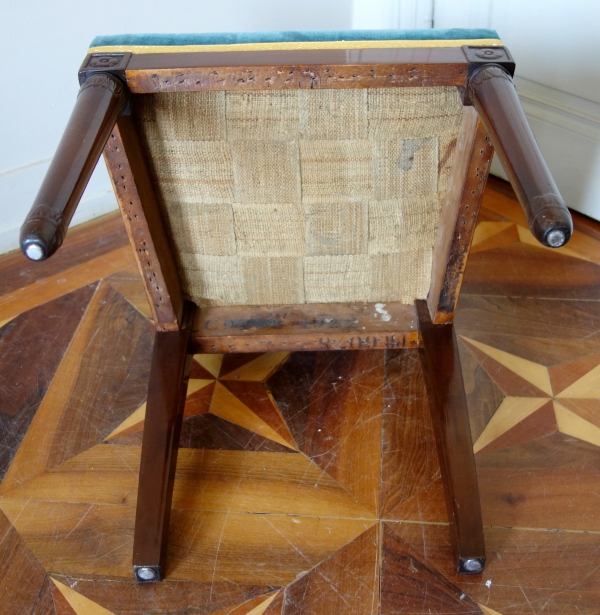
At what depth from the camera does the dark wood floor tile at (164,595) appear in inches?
34.0

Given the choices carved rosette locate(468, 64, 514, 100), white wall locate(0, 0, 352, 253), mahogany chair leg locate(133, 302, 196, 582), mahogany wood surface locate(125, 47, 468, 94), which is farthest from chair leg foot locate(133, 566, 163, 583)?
white wall locate(0, 0, 352, 253)

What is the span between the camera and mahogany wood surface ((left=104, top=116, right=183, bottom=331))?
0.79 meters

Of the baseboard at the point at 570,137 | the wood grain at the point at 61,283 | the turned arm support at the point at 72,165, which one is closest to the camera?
the turned arm support at the point at 72,165

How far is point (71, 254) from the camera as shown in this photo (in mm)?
1470

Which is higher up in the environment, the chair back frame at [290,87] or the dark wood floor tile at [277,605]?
the chair back frame at [290,87]

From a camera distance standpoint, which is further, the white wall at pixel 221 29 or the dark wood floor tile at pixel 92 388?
the white wall at pixel 221 29

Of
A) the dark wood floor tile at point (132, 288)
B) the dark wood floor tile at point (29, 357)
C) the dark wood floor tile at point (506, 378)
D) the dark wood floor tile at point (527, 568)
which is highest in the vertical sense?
the dark wood floor tile at point (29, 357)

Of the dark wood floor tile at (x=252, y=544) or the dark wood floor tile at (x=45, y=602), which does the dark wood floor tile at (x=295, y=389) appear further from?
the dark wood floor tile at (x=45, y=602)

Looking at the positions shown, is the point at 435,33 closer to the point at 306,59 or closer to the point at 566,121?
the point at 306,59

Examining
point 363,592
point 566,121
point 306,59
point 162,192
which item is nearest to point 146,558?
point 363,592

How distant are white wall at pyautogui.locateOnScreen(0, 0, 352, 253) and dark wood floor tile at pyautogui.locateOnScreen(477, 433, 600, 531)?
1057 mm

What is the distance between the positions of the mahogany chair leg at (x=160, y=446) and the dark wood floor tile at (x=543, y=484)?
17.0 inches

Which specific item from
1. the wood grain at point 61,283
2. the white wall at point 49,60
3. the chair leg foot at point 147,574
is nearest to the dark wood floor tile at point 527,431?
the chair leg foot at point 147,574

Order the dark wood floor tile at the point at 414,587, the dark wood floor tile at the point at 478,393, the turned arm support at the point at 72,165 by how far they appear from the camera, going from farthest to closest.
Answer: the dark wood floor tile at the point at 478,393 < the dark wood floor tile at the point at 414,587 < the turned arm support at the point at 72,165
